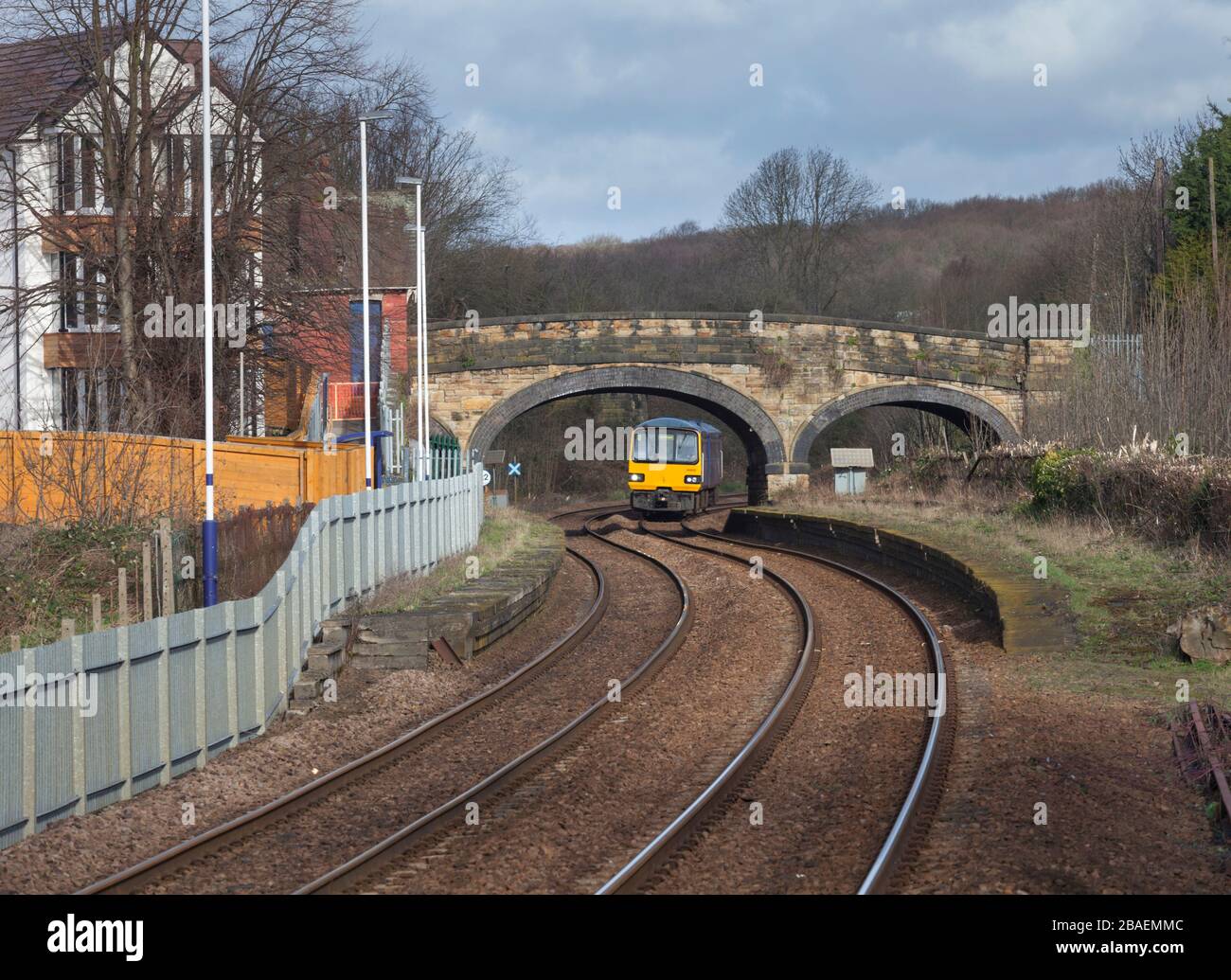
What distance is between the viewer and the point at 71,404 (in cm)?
2902

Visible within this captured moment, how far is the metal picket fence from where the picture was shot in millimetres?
7668

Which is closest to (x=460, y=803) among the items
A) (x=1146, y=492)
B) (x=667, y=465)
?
(x=1146, y=492)

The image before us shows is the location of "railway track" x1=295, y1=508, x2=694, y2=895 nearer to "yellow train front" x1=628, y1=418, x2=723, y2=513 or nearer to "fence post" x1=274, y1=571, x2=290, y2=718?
"fence post" x1=274, y1=571, x2=290, y2=718

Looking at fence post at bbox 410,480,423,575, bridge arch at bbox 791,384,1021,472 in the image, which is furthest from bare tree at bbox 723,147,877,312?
fence post at bbox 410,480,423,575

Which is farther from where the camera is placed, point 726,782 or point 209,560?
point 209,560

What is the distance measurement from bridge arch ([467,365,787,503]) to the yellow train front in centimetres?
124

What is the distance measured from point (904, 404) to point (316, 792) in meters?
32.9

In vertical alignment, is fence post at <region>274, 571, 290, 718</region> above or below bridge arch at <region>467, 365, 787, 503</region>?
below

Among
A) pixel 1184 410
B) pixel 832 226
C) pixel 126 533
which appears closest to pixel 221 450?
pixel 126 533

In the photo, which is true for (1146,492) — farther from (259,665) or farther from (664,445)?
(664,445)

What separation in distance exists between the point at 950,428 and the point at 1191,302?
1015 inches

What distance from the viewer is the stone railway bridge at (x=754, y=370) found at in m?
36.4

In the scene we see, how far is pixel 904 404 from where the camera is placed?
130 ft

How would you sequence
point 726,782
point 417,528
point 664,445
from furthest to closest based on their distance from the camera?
point 664,445
point 417,528
point 726,782
